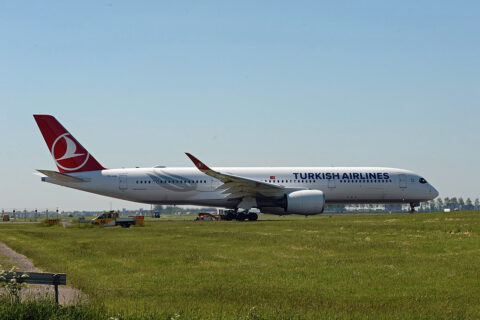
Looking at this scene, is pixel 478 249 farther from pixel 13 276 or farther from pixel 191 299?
pixel 13 276

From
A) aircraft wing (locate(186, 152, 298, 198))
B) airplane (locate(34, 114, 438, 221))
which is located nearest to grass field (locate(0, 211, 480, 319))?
aircraft wing (locate(186, 152, 298, 198))

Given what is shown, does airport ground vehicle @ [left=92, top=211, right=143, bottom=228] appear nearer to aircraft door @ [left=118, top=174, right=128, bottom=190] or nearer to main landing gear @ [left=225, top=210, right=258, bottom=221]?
aircraft door @ [left=118, top=174, right=128, bottom=190]

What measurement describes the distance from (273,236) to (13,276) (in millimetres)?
19745

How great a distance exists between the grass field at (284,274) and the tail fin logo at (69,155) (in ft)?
87.2

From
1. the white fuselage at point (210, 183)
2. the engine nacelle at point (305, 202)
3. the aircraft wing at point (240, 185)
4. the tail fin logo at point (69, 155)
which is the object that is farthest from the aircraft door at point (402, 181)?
the tail fin logo at point (69, 155)

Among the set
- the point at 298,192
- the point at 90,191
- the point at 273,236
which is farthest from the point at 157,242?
the point at 90,191

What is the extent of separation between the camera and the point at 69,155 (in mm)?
55344

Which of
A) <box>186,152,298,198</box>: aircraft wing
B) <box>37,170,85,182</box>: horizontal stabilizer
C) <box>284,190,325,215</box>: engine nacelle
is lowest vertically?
<box>284,190,325,215</box>: engine nacelle

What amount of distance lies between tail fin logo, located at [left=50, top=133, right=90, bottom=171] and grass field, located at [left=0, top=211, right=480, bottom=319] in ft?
87.2

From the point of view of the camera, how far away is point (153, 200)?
181 ft

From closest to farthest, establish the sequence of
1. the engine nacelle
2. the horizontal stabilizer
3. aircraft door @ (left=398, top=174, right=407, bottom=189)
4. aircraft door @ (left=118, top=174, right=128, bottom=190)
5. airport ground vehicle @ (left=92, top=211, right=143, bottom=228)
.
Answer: the engine nacelle < airport ground vehicle @ (left=92, top=211, right=143, bottom=228) < the horizontal stabilizer < aircraft door @ (left=118, top=174, right=128, bottom=190) < aircraft door @ (left=398, top=174, right=407, bottom=189)

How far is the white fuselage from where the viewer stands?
54.3 meters

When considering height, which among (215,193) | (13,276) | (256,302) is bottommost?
(256,302)

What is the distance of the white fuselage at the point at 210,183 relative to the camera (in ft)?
178
